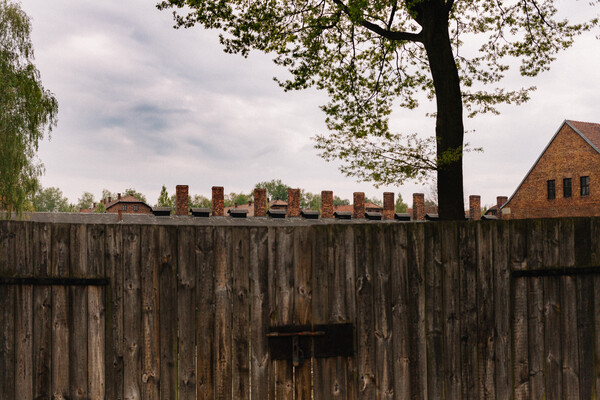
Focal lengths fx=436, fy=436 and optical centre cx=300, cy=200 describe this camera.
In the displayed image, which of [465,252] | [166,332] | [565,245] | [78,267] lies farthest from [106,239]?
[565,245]

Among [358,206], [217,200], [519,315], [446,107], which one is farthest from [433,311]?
[358,206]

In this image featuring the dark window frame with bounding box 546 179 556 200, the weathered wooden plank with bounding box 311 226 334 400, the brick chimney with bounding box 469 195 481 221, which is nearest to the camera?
the weathered wooden plank with bounding box 311 226 334 400

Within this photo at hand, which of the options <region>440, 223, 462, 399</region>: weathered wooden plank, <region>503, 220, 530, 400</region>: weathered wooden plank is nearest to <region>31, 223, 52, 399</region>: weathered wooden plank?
<region>440, 223, 462, 399</region>: weathered wooden plank

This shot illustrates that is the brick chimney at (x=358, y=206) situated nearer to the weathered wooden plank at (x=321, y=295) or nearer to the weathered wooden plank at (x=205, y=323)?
the weathered wooden plank at (x=321, y=295)

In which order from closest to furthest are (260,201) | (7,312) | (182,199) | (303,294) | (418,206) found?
(7,312), (303,294), (182,199), (260,201), (418,206)

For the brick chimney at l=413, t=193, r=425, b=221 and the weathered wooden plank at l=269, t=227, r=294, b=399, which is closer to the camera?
the weathered wooden plank at l=269, t=227, r=294, b=399

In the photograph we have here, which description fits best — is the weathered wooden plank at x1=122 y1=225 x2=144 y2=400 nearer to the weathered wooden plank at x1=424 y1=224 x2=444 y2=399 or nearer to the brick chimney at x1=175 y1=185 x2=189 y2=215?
the weathered wooden plank at x1=424 y1=224 x2=444 y2=399

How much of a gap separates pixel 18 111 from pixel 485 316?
23470 mm

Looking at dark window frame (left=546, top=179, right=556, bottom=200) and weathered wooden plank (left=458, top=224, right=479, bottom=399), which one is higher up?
dark window frame (left=546, top=179, right=556, bottom=200)

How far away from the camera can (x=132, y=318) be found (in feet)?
11.6

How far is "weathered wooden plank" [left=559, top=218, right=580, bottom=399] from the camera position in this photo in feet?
13.3

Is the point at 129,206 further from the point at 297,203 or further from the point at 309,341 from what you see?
the point at 309,341

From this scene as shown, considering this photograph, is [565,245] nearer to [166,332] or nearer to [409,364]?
[409,364]

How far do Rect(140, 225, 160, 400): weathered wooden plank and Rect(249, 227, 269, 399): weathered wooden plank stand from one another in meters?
0.77
